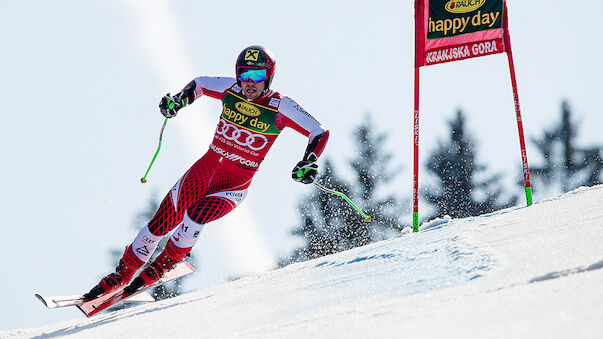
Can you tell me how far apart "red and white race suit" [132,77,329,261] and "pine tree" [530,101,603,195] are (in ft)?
69.9

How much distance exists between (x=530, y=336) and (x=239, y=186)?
14.7 ft

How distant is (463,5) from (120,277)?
491 cm

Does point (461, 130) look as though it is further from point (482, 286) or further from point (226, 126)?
point (482, 286)

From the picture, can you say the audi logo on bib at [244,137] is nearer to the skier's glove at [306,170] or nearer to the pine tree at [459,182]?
the skier's glove at [306,170]

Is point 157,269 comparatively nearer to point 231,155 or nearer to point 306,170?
point 231,155

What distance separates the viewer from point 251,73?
633cm

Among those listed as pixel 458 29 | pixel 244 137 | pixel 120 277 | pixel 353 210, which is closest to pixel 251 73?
pixel 244 137

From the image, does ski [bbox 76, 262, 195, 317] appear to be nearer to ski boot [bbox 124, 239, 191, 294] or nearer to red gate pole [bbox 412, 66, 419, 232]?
ski boot [bbox 124, 239, 191, 294]

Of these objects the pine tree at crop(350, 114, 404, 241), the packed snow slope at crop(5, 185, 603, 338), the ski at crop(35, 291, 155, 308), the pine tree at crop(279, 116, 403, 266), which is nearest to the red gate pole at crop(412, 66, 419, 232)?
the packed snow slope at crop(5, 185, 603, 338)

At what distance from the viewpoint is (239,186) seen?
6570 mm

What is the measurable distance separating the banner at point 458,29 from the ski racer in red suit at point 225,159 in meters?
2.52

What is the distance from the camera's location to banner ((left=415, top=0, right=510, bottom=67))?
8023 mm

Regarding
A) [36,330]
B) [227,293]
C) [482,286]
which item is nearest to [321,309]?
[482,286]

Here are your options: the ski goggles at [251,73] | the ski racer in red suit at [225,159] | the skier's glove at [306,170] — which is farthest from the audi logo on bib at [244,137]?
the skier's glove at [306,170]
